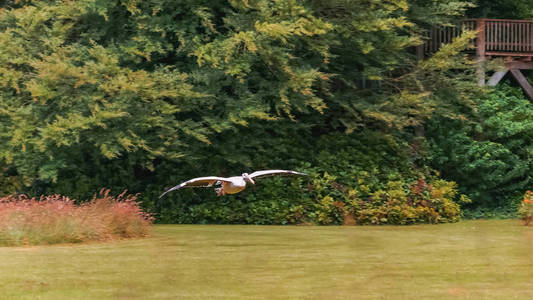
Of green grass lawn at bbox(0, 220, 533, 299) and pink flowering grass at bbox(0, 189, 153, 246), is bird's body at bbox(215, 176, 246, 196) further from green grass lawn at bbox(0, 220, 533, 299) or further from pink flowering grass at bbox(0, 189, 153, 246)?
pink flowering grass at bbox(0, 189, 153, 246)

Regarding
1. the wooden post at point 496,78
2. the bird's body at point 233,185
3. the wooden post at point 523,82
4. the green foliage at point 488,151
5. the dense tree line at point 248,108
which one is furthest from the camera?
the wooden post at point 523,82

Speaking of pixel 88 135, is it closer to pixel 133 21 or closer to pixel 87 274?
pixel 133 21

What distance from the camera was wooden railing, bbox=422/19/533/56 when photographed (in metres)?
24.1

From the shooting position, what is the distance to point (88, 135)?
61.3 feet

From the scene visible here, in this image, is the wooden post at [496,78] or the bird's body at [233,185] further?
the wooden post at [496,78]

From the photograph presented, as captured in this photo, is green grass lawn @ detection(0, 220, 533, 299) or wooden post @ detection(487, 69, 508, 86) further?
wooden post @ detection(487, 69, 508, 86)

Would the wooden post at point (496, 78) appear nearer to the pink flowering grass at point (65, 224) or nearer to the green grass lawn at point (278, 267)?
the green grass lawn at point (278, 267)

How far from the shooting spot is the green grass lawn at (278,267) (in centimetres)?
910

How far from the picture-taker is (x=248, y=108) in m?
18.8

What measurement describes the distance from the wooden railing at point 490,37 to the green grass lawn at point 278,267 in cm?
861

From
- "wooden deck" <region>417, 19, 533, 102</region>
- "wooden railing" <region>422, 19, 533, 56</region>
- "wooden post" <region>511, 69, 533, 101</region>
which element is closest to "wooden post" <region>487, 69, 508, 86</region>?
"wooden deck" <region>417, 19, 533, 102</region>

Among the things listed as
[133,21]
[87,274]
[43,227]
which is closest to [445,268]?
[87,274]

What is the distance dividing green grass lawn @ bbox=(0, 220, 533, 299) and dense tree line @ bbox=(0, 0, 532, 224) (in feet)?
10.7

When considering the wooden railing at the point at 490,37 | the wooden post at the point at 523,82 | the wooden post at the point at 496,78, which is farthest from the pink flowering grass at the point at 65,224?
the wooden post at the point at 523,82
